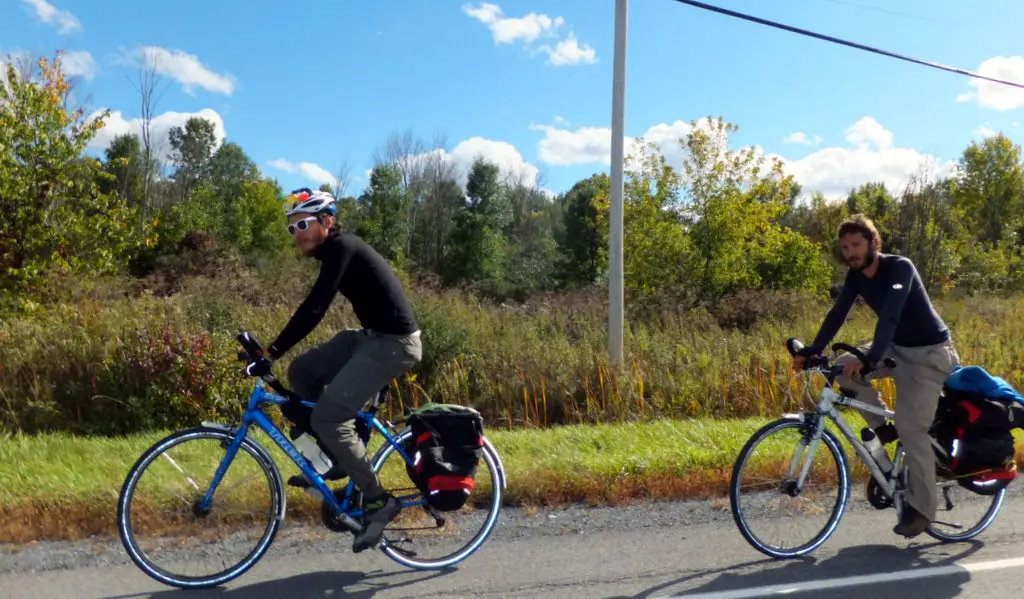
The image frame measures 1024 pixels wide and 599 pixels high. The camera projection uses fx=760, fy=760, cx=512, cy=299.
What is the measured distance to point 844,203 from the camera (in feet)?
158

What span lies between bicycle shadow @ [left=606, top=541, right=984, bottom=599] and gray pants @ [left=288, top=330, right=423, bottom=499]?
5.46ft

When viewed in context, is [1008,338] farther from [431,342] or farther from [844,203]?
[844,203]

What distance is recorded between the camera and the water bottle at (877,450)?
4.91m

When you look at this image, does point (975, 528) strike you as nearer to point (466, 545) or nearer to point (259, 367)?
point (466, 545)

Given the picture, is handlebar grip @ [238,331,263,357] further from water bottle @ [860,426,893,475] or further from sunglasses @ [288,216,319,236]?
water bottle @ [860,426,893,475]

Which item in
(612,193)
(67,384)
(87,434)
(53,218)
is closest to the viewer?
(87,434)

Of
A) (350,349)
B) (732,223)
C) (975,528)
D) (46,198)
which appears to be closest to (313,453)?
(350,349)

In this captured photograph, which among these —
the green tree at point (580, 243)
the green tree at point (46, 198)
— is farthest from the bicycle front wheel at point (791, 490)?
the green tree at point (580, 243)

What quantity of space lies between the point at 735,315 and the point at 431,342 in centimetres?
815

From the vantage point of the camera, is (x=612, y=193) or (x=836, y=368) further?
(x=612, y=193)

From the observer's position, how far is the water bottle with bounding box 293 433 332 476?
14.5ft

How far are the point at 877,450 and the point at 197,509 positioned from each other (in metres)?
4.25

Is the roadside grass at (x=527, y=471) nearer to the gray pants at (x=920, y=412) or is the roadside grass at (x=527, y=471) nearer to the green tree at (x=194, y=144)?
the gray pants at (x=920, y=412)

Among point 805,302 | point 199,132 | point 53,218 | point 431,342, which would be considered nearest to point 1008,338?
point 805,302
